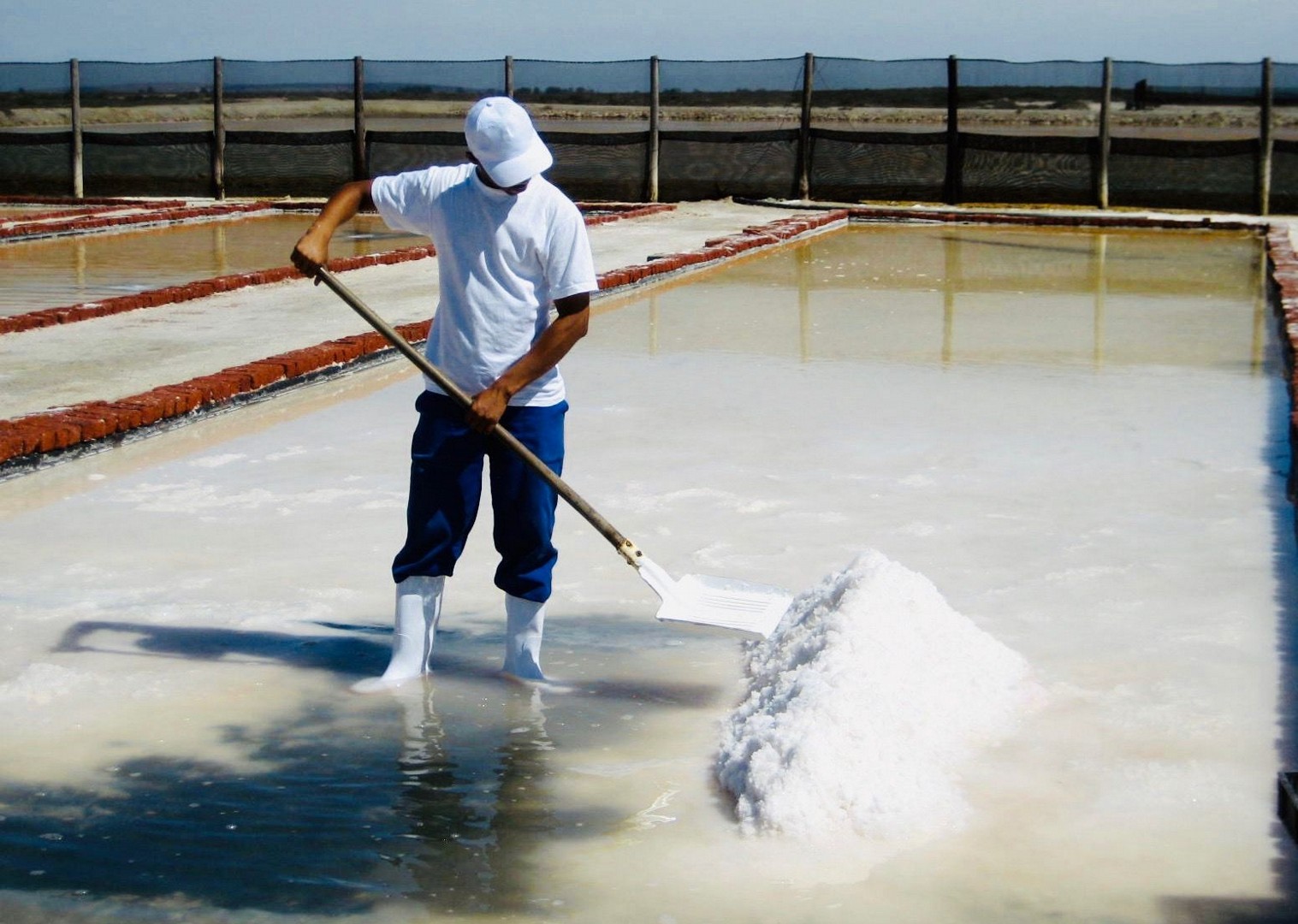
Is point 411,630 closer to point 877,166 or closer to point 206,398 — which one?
point 206,398

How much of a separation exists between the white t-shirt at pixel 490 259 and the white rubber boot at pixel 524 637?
440 millimetres

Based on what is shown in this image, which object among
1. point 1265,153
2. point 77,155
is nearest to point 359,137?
point 77,155

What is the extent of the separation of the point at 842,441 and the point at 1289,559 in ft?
6.25

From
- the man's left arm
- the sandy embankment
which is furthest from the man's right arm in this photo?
the sandy embankment

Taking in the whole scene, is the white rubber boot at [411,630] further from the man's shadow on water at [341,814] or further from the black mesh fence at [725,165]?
the black mesh fence at [725,165]

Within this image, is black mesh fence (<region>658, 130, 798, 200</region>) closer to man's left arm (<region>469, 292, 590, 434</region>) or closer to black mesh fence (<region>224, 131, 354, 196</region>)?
Answer: black mesh fence (<region>224, 131, 354, 196</region>)

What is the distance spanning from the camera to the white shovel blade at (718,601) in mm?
3828

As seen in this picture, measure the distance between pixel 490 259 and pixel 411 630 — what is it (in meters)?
0.81

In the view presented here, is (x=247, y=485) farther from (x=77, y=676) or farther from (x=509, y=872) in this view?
(x=509, y=872)

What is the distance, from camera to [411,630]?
3771 mm

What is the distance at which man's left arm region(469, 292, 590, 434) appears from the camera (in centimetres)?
357

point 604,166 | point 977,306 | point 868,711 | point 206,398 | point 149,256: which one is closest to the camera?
point 868,711

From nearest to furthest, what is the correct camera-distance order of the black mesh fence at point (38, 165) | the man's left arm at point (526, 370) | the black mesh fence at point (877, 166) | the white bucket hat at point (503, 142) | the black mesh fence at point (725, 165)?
the white bucket hat at point (503, 142), the man's left arm at point (526, 370), the black mesh fence at point (877, 166), the black mesh fence at point (725, 165), the black mesh fence at point (38, 165)

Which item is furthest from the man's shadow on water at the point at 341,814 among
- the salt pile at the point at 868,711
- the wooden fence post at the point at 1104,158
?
the wooden fence post at the point at 1104,158
